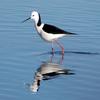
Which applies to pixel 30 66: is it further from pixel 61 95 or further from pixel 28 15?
pixel 28 15

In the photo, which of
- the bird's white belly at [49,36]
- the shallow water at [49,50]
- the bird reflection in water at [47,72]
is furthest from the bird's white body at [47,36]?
the bird reflection in water at [47,72]

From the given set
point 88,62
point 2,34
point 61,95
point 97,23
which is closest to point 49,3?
point 97,23

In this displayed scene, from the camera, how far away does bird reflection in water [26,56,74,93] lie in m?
10.3

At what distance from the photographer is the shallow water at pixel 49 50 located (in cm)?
984

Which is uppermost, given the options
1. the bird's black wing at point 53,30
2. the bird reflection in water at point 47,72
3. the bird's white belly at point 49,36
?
the bird's black wing at point 53,30

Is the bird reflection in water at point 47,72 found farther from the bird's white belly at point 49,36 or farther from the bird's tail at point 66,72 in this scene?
the bird's white belly at point 49,36

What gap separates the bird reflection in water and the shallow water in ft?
0.35

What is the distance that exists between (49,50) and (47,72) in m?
1.99

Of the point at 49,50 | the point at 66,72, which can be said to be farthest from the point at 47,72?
the point at 49,50

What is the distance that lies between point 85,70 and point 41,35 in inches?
102

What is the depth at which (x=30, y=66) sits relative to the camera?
37.3ft

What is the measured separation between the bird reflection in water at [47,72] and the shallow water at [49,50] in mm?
106

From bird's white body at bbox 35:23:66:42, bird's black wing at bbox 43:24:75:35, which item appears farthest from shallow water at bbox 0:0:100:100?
bird's black wing at bbox 43:24:75:35

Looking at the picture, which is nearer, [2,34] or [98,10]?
[2,34]
